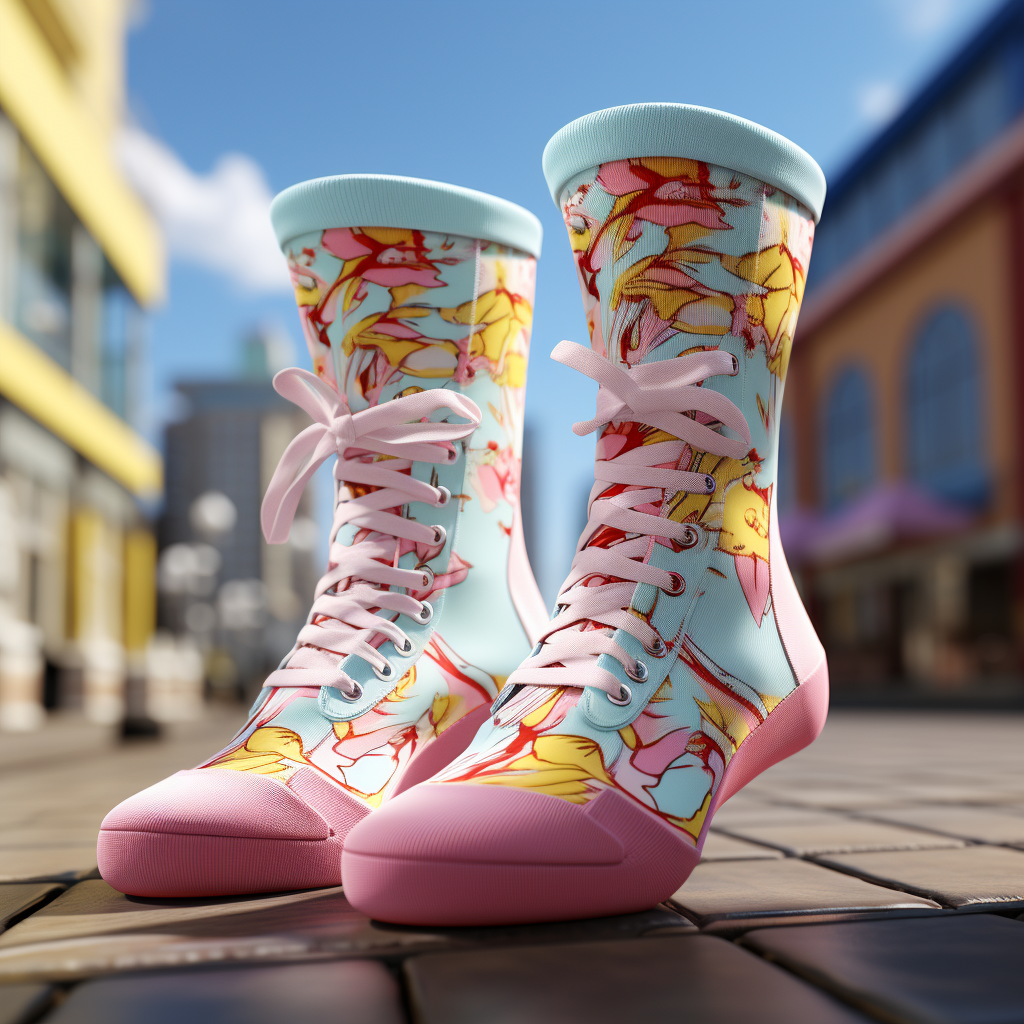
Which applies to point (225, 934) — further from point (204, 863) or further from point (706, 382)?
point (706, 382)

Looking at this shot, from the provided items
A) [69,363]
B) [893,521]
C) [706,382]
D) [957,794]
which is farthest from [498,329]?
[893,521]

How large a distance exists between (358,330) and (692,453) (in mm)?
406

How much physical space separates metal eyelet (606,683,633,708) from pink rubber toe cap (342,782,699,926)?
9 cm

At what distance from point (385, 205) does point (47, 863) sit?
2.74 ft

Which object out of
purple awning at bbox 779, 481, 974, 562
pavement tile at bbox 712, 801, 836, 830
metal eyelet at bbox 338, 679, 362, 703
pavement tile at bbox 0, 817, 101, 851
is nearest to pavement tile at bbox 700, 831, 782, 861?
pavement tile at bbox 712, 801, 836, 830

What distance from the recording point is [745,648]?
3.29ft

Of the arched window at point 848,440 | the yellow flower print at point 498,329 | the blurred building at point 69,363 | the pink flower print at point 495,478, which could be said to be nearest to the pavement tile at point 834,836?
the pink flower print at point 495,478

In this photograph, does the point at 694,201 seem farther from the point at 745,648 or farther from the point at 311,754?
the point at 311,754

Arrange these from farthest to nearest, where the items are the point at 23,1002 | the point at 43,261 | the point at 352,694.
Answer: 1. the point at 43,261
2. the point at 352,694
3. the point at 23,1002

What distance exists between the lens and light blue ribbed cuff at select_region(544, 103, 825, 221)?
979 millimetres

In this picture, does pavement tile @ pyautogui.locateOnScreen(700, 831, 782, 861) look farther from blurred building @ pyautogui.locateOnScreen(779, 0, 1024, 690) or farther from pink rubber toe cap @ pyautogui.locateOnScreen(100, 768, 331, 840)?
blurred building @ pyautogui.locateOnScreen(779, 0, 1024, 690)

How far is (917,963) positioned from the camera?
0.70 metres

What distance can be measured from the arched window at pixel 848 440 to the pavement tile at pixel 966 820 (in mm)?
14879

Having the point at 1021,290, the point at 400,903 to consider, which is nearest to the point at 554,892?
the point at 400,903
